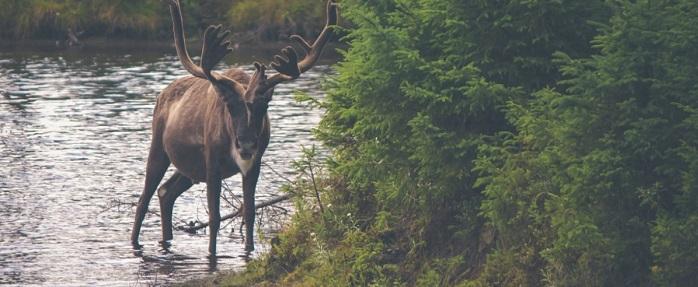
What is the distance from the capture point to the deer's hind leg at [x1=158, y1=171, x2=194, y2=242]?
16.0m

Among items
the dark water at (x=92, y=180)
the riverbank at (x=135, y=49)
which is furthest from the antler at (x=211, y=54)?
the riverbank at (x=135, y=49)

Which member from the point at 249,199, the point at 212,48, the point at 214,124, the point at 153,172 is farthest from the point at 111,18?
the point at 249,199

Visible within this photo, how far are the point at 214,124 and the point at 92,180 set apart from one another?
6079 millimetres

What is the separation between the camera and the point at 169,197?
16.1 meters

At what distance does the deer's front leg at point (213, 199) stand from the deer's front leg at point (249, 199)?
1.01 feet

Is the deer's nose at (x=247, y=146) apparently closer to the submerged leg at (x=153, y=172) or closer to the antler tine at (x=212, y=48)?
the antler tine at (x=212, y=48)

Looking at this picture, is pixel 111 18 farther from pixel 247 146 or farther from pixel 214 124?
pixel 247 146

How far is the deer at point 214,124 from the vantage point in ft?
46.0

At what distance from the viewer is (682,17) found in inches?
360

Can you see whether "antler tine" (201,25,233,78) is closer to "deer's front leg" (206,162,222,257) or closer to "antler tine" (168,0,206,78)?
"antler tine" (168,0,206,78)

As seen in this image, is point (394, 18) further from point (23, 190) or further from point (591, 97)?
point (23, 190)

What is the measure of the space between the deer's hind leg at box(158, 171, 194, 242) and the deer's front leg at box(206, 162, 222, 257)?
46.0 inches

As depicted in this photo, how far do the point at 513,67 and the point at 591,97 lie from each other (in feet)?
3.54

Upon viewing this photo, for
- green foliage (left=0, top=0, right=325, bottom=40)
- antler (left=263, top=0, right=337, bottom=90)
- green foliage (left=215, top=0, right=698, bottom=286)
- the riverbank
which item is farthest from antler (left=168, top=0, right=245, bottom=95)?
green foliage (left=0, top=0, right=325, bottom=40)
